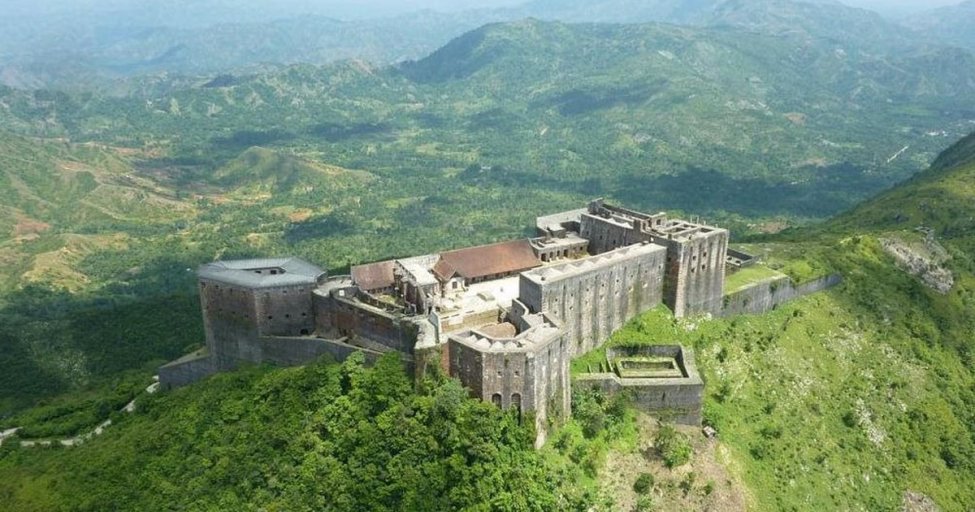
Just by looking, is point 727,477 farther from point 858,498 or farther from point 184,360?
point 184,360

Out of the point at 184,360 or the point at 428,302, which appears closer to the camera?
the point at 428,302

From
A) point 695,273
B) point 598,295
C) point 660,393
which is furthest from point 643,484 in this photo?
point 695,273

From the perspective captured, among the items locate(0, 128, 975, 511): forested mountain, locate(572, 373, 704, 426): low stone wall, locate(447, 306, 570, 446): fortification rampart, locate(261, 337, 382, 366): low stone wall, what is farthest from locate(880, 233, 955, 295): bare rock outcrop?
locate(261, 337, 382, 366): low stone wall

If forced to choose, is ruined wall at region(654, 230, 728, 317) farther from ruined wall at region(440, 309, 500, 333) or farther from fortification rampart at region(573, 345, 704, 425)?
ruined wall at region(440, 309, 500, 333)

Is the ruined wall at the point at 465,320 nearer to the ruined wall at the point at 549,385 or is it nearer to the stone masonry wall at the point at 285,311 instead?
the ruined wall at the point at 549,385

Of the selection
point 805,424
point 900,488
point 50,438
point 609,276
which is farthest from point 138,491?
point 900,488

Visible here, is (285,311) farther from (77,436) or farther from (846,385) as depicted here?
(846,385)

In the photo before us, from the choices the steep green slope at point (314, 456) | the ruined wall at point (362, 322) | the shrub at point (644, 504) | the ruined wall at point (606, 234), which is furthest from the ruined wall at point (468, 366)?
the ruined wall at point (606, 234)
